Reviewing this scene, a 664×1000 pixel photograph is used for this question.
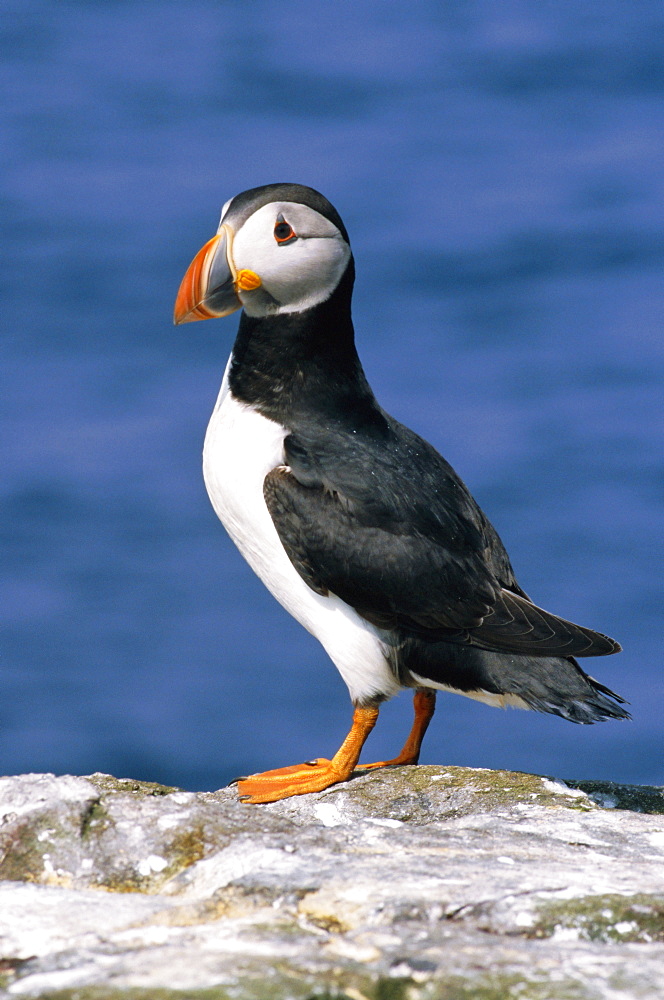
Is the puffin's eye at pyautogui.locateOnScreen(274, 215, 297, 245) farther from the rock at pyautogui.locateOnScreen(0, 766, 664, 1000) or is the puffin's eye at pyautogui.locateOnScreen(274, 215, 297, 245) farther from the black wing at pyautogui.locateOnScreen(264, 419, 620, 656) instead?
the rock at pyautogui.locateOnScreen(0, 766, 664, 1000)

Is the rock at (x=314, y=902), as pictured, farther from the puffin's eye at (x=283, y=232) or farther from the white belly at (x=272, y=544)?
the puffin's eye at (x=283, y=232)

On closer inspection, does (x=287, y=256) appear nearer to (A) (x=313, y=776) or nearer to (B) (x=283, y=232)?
(B) (x=283, y=232)

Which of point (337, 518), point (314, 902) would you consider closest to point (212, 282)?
point (337, 518)

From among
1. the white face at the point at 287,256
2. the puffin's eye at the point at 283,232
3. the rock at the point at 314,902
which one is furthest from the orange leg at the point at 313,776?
the puffin's eye at the point at 283,232

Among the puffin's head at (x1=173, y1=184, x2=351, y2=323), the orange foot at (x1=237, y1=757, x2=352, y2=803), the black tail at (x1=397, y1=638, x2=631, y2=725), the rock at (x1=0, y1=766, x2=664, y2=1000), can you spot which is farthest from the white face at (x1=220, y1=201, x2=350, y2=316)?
the rock at (x1=0, y1=766, x2=664, y2=1000)

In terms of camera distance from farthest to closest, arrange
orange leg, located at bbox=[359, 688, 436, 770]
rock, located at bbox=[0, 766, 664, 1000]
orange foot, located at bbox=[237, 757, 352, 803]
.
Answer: orange leg, located at bbox=[359, 688, 436, 770]
orange foot, located at bbox=[237, 757, 352, 803]
rock, located at bbox=[0, 766, 664, 1000]

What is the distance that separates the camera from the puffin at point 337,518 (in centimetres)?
468

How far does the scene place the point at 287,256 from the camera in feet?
15.5

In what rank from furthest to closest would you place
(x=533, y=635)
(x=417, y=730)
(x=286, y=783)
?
1. (x=417, y=730)
2. (x=286, y=783)
3. (x=533, y=635)

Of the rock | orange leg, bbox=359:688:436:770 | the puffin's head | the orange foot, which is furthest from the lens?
orange leg, bbox=359:688:436:770

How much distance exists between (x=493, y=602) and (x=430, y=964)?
2580 millimetres

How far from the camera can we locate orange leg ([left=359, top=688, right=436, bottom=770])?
504 centimetres

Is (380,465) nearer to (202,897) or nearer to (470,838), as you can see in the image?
(470,838)

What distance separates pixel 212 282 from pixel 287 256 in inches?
11.6
